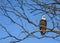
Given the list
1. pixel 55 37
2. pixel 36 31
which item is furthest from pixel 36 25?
pixel 55 37

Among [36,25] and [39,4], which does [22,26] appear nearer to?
[36,25]

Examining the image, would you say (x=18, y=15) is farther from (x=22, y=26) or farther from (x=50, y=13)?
(x=50, y=13)

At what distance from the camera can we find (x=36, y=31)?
20.4 ft

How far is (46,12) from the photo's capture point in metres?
6.09

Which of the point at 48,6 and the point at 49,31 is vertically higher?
the point at 48,6

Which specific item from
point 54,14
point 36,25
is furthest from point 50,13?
point 36,25

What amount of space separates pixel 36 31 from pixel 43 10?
1.74ft

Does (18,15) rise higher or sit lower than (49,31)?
higher

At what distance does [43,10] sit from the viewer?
20.1ft

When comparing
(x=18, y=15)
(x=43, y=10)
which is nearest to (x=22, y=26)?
(x=18, y=15)

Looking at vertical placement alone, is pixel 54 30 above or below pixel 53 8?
below

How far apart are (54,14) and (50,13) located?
10 centimetres

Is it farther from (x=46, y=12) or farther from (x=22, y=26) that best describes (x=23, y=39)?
(x=46, y=12)

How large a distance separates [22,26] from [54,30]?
2.62 ft
